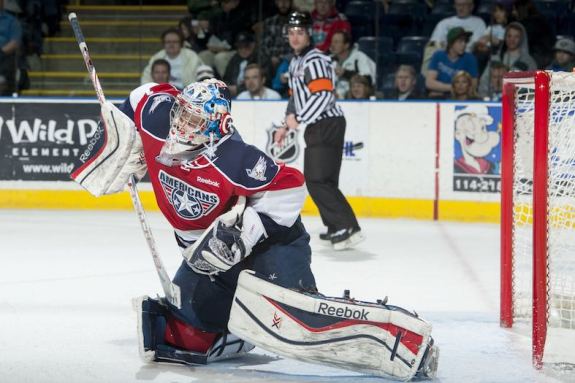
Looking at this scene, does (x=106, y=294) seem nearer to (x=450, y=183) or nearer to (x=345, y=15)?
(x=450, y=183)

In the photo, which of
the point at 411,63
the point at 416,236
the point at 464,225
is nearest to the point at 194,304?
the point at 416,236

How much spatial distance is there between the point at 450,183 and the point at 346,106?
935mm

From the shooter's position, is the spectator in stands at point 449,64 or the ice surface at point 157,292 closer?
the ice surface at point 157,292

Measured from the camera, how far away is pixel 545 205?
12.1 ft

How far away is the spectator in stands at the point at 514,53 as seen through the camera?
26.7 ft

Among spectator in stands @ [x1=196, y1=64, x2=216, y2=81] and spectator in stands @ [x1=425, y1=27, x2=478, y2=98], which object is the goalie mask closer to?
spectator in stands @ [x1=425, y1=27, x2=478, y2=98]

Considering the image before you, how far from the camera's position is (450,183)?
791 centimetres

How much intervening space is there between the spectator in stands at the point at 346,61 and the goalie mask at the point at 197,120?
4.82 metres

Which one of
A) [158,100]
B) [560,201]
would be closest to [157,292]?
[158,100]

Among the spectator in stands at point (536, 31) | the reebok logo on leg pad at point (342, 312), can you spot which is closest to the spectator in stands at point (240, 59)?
the spectator in stands at point (536, 31)

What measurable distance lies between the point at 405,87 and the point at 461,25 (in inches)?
30.0

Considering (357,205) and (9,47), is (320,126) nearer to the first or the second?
(357,205)

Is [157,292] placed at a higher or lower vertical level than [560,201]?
lower

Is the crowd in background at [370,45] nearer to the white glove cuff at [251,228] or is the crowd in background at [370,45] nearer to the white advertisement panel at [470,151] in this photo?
the white advertisement panel at [470,151]
